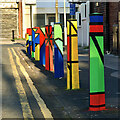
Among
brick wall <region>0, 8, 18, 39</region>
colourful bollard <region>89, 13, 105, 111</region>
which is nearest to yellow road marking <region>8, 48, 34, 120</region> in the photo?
colourful bollard <region>89, 13, 105, 111</region>

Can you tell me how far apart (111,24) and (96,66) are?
60.2 ft

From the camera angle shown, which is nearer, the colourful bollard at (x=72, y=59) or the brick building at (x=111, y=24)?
the colourful bollard at (x=72, y=59)

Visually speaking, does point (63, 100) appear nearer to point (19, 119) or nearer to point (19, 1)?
point (19, 119)

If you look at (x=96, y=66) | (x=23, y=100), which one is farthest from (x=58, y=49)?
(x=96, y=66)

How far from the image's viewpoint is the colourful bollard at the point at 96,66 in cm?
728

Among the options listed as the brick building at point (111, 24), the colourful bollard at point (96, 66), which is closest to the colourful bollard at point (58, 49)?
the colourful bollard at point (96, 66)

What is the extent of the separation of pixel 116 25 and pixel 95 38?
16.3 meters

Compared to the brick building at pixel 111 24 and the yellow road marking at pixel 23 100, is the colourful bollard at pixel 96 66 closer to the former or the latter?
the yellow road marking at pixel 23 100

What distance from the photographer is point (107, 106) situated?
767cm

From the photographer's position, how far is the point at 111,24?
25.3m

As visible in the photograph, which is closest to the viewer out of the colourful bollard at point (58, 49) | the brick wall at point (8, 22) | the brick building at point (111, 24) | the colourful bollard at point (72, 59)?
the colourful bollard at point (72, 59)

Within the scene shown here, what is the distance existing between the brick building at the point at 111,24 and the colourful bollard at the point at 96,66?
15601 millimetres

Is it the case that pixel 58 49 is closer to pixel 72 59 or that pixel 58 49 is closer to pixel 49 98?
pixel 72 59

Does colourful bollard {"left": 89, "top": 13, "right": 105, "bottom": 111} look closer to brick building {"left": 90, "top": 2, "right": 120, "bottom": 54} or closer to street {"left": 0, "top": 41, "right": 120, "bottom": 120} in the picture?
street {"left": 0, "top": 41, "right": 120, "bottom": 120}
